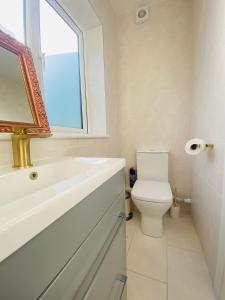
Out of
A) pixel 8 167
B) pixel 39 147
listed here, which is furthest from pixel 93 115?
pixel 8 167

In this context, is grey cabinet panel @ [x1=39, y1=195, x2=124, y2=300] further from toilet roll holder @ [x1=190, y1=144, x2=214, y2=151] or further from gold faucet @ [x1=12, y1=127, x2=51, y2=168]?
toilet roll holder @ [x1=190, y1=144, x2=214, y2=151]

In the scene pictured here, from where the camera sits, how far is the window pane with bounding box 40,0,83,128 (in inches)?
44.8

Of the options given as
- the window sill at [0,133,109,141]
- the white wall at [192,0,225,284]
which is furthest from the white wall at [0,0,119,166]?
the white wall at [192,0,225,284]

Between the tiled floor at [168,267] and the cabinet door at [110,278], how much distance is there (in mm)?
393

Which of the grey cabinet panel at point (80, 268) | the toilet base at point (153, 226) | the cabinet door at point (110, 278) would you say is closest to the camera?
the grey cabinet panel at point (80, 268)

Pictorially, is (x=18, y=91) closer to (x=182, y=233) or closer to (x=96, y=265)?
(x=96, y=265)

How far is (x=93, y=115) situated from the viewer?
1.62 metres

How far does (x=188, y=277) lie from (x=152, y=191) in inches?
25.1

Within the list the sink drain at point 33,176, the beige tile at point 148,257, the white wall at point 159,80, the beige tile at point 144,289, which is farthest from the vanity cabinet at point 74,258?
the white wall at point 159,80

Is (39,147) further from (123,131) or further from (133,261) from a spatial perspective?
(123,131)

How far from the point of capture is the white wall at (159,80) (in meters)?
1.72

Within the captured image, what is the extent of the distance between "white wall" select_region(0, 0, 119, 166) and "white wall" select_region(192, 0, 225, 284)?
2.79ft

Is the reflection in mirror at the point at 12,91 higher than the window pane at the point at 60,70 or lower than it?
lower

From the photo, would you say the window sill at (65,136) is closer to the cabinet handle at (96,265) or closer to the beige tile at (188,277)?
the cabinet handle at (96,265)
